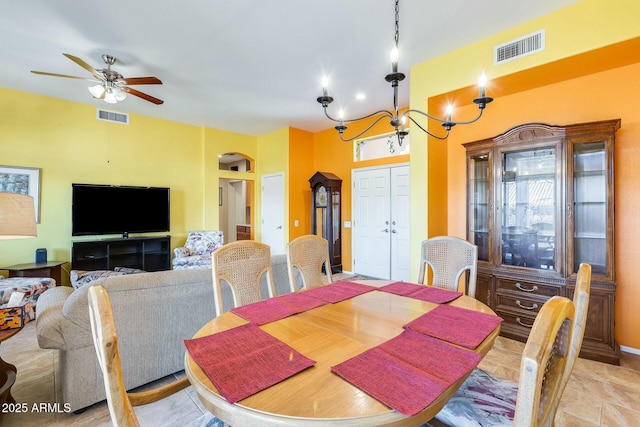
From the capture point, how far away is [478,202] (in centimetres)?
320

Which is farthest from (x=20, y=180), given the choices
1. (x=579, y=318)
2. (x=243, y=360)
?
(x=579, y=318)

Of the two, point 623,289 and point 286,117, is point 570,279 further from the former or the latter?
point 286,117

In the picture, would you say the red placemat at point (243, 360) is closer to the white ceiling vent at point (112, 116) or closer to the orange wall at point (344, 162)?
the orange wall at point (344, 162)

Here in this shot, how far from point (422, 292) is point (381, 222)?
3263mm

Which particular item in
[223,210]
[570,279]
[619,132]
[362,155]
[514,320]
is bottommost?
[514,320]

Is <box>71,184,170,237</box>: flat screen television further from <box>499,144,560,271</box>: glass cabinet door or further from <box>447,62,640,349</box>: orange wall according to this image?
<box>447,62,640,349</box>: orange wall

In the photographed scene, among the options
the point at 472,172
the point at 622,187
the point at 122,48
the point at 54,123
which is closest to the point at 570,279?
the point at 622,187

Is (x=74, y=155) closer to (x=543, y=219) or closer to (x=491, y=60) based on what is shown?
(x=491, y=60)

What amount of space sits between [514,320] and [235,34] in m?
3.88

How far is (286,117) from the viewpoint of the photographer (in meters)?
5.21

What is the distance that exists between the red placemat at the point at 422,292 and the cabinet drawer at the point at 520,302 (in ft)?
4.84

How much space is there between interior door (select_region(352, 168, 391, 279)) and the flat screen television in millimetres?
3492

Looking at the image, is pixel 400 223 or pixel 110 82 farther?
pixel 400 223

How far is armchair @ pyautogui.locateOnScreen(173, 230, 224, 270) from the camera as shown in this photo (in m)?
4.82
